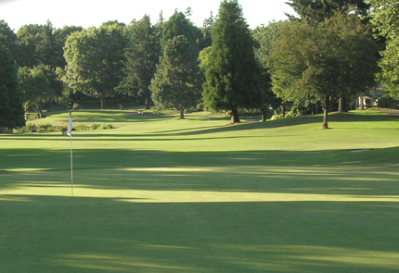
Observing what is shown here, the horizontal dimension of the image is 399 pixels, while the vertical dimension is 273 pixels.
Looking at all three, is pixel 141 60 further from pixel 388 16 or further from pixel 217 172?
pixel 217 172

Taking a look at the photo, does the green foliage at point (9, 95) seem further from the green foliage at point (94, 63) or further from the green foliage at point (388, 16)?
the green foliage at point (94, 63)

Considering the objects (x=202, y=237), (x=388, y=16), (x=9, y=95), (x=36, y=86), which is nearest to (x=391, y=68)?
(x=388, y=16)

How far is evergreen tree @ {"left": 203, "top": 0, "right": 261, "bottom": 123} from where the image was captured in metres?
58.9

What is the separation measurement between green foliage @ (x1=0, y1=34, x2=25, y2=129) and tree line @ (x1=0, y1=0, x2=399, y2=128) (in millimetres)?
103

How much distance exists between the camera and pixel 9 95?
176ft

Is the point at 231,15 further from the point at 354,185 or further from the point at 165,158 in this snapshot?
the point at 354,185

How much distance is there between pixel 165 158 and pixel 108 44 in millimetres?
84958

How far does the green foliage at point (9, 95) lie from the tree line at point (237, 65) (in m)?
0.10

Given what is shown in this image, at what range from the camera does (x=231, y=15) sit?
59625mm

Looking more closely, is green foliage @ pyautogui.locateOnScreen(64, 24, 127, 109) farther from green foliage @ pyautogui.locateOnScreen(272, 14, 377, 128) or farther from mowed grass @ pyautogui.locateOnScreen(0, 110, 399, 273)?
mowed grass @ pyautogui.locateOnScreen(0, 110, 399, 273)

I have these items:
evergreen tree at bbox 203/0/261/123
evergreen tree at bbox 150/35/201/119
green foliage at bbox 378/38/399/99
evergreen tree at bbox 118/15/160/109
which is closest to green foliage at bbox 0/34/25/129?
evergreen tree at bbox 203/0/261/123

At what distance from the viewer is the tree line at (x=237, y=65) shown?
42.8 m

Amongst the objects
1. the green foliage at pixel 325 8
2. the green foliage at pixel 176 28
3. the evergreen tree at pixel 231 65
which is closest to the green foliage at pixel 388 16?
the green foliage at pixel 325 8

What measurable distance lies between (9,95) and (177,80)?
33233 millimetres
